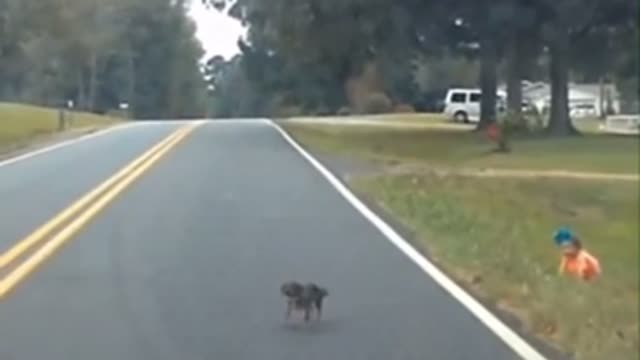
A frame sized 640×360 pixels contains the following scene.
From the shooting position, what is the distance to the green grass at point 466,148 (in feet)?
64.7

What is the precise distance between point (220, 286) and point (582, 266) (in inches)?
121

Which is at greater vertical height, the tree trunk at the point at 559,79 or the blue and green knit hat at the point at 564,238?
the tree trunk at the point at 559,79

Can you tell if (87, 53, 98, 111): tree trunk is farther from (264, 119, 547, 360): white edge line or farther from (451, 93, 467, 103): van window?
(264, 119, 547, 360): white edge line

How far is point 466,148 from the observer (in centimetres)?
4588

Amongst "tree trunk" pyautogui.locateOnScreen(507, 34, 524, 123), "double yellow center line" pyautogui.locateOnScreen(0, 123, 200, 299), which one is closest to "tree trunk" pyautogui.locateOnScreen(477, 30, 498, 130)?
"tree trunk" pyautogui.locateOnScreen(507, 34, 524, 123)

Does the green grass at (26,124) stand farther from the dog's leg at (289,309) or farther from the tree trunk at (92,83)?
the tree trunk at (92,83)

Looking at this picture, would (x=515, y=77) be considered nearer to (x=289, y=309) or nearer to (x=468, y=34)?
(x=468, y=34)

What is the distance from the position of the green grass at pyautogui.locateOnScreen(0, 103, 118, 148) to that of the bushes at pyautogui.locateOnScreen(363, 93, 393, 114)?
23.4 meters

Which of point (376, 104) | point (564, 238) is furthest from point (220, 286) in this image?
point (376, 104)

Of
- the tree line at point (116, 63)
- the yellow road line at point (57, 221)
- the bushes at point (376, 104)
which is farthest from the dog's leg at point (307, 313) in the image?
the bushes at point (376, 104)

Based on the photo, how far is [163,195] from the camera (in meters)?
24.7

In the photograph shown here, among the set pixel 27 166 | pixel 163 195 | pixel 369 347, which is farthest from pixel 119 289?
pixel 27 166

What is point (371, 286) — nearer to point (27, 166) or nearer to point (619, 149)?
point (619, 149)

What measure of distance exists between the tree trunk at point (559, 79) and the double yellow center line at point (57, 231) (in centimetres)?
1689
